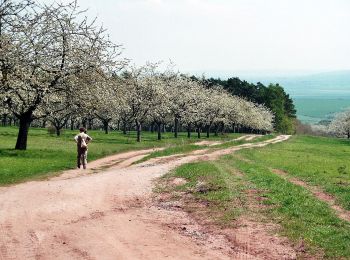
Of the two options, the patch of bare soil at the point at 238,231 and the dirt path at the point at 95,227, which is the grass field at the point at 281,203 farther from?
the dirt path at the point at 95,227

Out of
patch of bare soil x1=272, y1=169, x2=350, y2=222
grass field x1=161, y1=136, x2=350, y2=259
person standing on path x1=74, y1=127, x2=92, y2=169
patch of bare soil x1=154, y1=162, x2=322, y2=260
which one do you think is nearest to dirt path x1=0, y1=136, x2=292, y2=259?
patch of bare soil x1=154, y1=162, x2=322, y2=260

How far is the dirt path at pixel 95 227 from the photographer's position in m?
11.2

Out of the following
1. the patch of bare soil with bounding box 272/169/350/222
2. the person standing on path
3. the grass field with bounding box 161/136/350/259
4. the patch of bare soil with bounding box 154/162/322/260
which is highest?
the person standing on path

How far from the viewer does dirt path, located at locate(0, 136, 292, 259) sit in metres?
11.2

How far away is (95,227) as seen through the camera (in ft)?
45.1

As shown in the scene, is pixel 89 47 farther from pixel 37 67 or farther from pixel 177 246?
pixel 177 246

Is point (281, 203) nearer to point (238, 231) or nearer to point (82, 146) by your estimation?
point (238, 231)

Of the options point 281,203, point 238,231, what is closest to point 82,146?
point 281,203

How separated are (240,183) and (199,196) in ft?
13.1

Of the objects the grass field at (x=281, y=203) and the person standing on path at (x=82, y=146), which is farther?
the person standing on path at (x=82, y=146)

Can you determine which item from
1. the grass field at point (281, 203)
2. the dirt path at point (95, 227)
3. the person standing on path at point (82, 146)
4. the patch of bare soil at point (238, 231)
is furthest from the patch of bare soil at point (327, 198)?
the person standing on path at point (82, 146)

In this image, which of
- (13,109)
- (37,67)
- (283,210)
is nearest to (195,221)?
(283,210)

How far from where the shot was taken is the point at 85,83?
37.4 metres

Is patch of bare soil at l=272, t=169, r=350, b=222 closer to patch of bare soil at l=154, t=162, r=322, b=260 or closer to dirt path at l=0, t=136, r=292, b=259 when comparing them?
patch of bare soil at l=154, t=162, r=322, b=260
